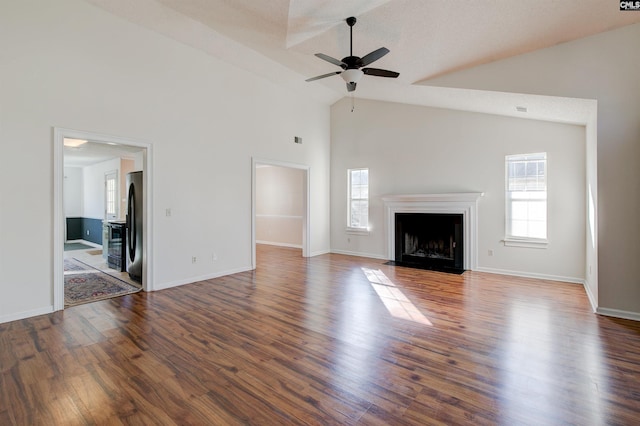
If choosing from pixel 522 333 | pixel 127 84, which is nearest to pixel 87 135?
pixel 127 84

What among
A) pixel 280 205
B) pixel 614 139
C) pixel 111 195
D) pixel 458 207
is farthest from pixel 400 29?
pixel 111 195

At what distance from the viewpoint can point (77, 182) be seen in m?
10.6

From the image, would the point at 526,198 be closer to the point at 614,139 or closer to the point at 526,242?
the point at 526,242

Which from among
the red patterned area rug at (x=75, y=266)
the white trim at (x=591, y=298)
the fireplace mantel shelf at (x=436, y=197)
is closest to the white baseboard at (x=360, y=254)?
the fireplace mantel shelf at (x=436, y=197)

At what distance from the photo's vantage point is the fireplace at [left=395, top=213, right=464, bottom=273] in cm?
627

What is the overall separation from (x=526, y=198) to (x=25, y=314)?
7560 mm

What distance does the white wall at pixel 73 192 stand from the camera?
1036 centimetres

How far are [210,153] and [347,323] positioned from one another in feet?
12.2

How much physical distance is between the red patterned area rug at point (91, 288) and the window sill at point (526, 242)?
6367mm

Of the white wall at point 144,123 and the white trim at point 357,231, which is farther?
the white trim at point 357,231

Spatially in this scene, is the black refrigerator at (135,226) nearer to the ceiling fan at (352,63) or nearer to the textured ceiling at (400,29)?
the textured ceiling at (400,29)

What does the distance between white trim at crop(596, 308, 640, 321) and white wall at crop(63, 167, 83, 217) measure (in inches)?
529

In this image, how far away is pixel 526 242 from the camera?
18.2 ft

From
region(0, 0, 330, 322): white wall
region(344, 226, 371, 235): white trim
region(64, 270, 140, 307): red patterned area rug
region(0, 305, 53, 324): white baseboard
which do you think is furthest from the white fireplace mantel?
region(0, 305, 53, 324): white baseboard
